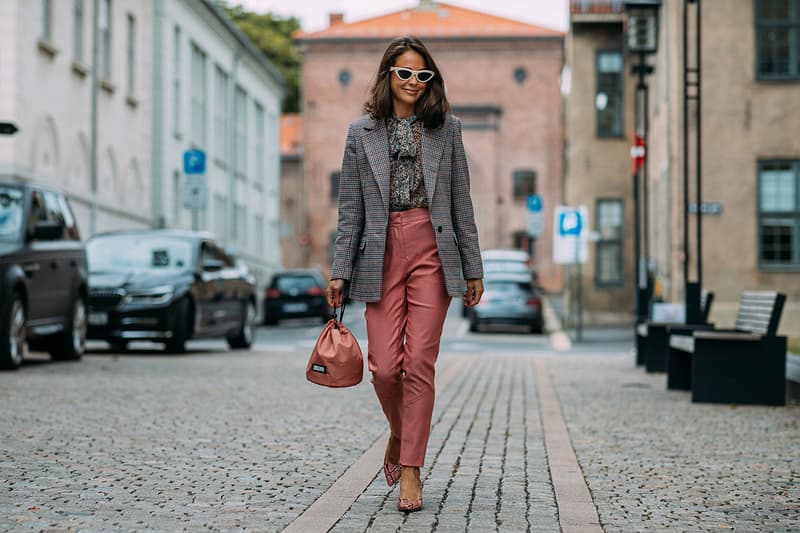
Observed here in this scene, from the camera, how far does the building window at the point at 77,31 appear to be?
31562 millimetres

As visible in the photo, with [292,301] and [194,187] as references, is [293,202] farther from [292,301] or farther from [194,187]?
[194,187]

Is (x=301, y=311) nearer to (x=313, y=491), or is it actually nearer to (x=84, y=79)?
(x=84, y=79)

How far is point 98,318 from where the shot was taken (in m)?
18.7

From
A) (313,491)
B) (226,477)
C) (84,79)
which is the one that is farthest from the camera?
(84,79)

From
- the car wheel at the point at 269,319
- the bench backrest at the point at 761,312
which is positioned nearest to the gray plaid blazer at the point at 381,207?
the bench backrest at the point at 761,312

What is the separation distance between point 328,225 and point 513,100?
11.5m

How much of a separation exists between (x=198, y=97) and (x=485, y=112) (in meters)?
29.8

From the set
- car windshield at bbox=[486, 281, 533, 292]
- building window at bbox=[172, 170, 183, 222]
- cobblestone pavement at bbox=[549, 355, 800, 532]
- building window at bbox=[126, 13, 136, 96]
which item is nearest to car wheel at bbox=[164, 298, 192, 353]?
cobblestone pavement at bbox=[549, 355, 800, 532]

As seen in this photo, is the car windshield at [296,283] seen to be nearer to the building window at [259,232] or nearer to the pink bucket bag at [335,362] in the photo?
the building window at [259,232]

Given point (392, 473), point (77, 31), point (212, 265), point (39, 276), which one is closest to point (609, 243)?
point (77, 31)

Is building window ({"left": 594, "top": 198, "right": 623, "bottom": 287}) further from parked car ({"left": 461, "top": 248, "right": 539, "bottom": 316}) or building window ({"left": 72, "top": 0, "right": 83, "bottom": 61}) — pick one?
building window ({"left": 72, "top": 0, "right": 83, "bottom": 61})

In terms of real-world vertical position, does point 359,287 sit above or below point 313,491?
above

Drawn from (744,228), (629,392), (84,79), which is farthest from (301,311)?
(629,392)

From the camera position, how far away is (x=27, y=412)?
1032 centimetres
